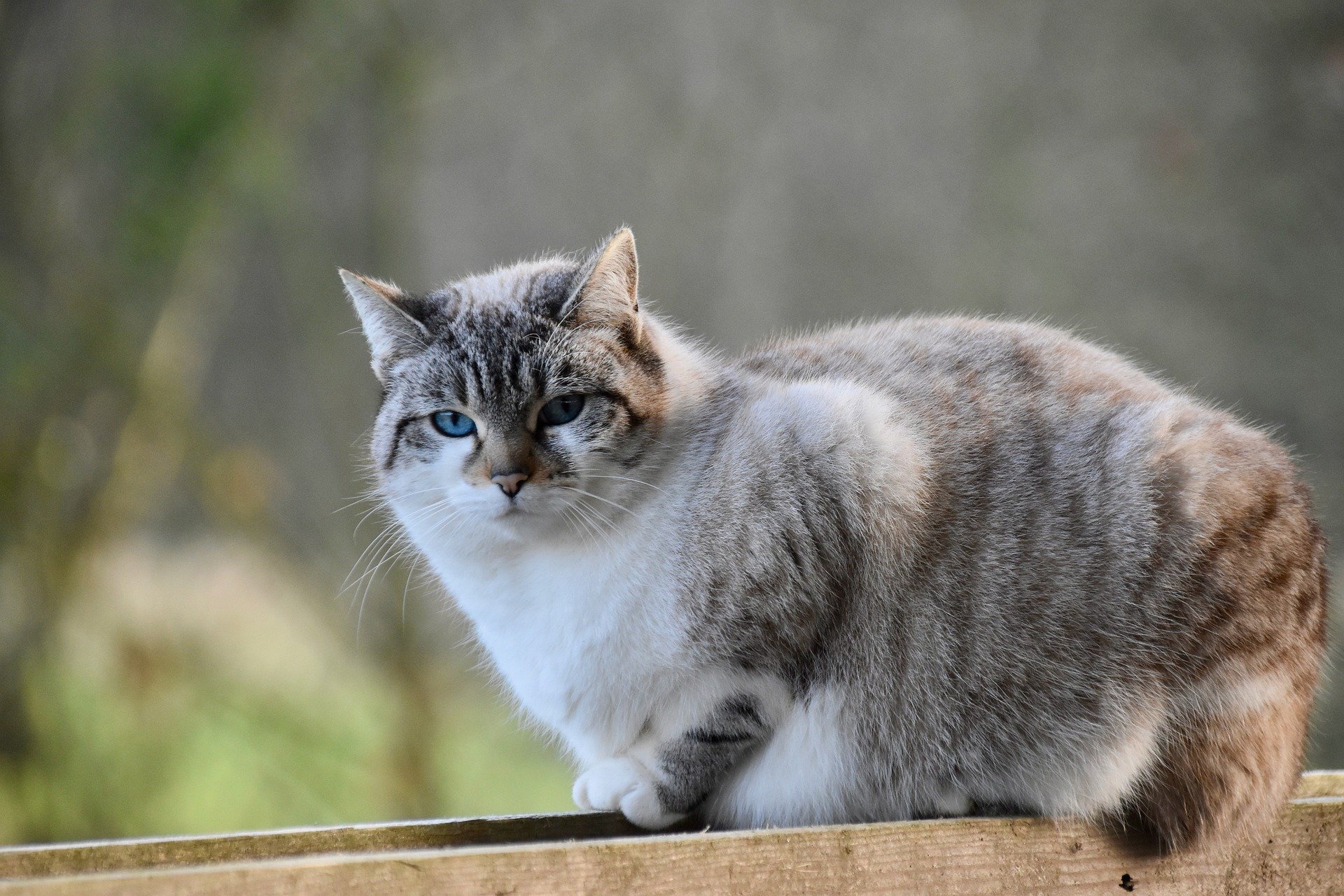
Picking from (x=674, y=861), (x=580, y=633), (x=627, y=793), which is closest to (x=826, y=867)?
(x=674, y=861)

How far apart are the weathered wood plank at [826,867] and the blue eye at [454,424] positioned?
61 cm

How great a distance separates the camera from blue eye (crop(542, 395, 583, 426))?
61.7 inches

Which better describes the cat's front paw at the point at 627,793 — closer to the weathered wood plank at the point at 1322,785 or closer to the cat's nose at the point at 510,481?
the cat's nose at the point at 510,481

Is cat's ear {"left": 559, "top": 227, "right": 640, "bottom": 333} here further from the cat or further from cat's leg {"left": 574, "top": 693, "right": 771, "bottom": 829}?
cat's leg {"left": 574, "top": 693, "right": 771, "bottom": 829}

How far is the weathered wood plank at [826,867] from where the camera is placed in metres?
1.03

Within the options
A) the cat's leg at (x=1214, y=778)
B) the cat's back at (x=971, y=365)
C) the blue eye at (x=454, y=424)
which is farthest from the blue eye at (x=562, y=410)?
the cat's leg at (x=1214, y=778)

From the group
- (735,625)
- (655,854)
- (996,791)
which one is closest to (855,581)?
(735,625)

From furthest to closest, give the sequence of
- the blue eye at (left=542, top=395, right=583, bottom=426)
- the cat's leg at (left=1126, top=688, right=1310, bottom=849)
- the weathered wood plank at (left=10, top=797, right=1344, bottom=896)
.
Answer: the blue eye at (left=542, top=395, right=583, bottom=426)
the cat's leg at (left=1126, top=688, right=1310, bottom=849)
the weathered wood plank at (left=10, top=797, right=1344, bottom=896)

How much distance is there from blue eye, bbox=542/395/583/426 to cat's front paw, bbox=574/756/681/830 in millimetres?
438

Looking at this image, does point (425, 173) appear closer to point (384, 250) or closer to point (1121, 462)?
point (384, 250)

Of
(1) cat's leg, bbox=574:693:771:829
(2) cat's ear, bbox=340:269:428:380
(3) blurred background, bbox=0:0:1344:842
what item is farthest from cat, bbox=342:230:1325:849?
(3) blurred background, bbox=0:0:1344:842

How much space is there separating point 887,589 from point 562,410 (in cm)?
47

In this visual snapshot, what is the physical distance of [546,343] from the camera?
157 cm

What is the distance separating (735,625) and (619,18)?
9.88 ft
